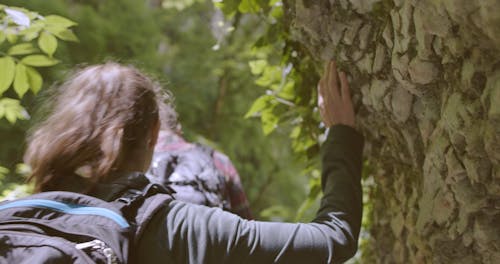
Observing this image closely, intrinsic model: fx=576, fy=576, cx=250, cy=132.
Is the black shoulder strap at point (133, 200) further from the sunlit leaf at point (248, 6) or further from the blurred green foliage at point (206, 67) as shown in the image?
the blurred green foliage at point (206, 67)

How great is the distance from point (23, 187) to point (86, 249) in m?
1.00

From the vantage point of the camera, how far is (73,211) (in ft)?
4.21

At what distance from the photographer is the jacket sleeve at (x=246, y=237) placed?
4.39ft

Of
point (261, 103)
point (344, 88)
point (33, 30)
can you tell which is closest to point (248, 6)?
point (261, 103)

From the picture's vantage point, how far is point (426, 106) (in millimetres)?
1594

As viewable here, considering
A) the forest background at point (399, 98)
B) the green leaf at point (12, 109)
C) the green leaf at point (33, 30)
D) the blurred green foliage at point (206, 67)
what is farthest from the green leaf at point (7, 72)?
the blurred green foliage at point (206, 67)

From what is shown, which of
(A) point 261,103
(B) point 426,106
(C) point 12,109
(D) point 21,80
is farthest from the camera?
(A) point 261,103

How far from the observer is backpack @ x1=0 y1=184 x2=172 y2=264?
1.18 meters

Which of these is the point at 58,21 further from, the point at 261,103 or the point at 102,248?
the point at 102,248

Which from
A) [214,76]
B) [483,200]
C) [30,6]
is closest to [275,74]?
[483,200]

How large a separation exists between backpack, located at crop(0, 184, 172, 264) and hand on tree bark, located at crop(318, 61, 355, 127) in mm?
738

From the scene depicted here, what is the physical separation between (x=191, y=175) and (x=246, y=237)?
830mm

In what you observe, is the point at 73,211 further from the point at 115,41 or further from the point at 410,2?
the point at 115,41

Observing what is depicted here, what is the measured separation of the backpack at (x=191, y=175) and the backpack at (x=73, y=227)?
76 cm
